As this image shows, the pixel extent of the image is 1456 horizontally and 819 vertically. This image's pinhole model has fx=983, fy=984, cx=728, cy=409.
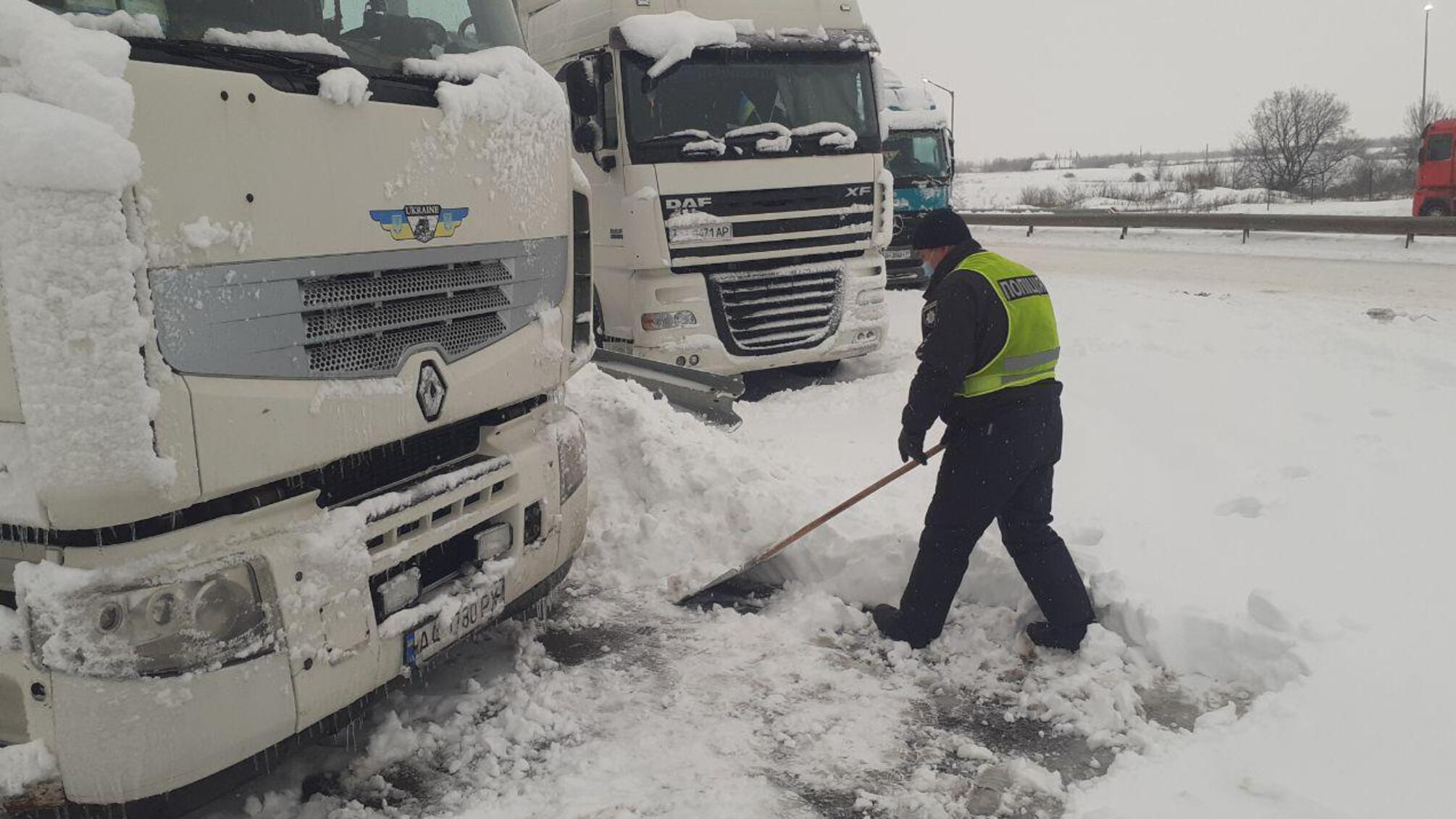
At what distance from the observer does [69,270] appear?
210 cm

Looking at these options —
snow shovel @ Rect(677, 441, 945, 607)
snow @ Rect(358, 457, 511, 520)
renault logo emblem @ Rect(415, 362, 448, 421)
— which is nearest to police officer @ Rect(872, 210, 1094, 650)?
snow shovel @ Rect(677, 441, 945, 607)

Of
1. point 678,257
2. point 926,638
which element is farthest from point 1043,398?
point 678,257

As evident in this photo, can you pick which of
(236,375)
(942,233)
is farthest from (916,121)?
(236,375)

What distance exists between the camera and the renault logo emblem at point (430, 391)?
306 centimetres

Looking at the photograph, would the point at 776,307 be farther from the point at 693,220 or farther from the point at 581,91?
the point at 581,91

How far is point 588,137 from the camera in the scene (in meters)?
7.49

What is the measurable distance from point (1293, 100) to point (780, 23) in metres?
47.8

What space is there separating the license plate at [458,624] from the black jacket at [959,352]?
170cm

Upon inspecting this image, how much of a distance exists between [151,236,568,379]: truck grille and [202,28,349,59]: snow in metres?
0.59

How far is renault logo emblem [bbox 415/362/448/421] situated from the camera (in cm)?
306

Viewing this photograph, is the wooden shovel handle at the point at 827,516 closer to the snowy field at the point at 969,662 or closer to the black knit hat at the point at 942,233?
the snowy field at the point at 969,662

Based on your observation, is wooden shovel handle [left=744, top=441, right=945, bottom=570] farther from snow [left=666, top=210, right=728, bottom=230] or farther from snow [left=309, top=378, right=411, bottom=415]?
snow [left=666, top=210, right=728, bottom=230]

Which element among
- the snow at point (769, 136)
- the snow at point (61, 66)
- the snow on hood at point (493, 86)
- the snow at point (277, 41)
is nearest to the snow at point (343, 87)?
the snow at point (277, 41)

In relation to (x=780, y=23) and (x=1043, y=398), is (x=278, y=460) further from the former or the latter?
(x=780, y=23)
